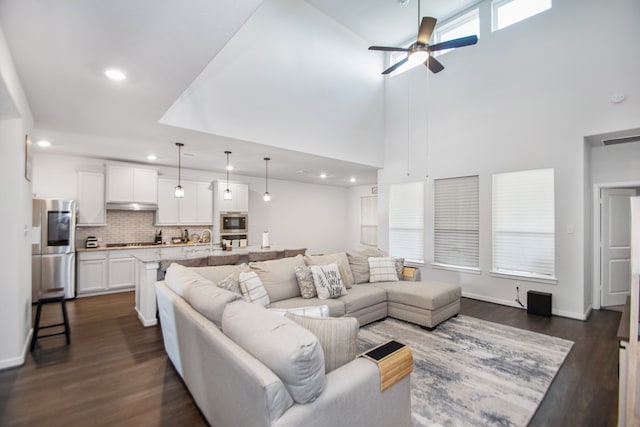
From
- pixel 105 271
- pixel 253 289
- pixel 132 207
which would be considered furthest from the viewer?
pixel 132 207

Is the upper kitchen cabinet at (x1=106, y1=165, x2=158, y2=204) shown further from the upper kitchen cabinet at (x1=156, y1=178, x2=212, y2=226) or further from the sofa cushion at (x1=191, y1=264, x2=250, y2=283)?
the sofa cushion at (x1=191, y1=264, x2=250, y2=283)

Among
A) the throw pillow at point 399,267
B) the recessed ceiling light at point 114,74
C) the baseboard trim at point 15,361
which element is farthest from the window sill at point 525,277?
the baseboard trim at point 15,361

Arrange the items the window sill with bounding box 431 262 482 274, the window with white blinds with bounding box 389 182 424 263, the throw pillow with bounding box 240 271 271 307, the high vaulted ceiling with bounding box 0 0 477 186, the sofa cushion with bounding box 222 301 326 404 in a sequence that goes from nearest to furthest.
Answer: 1. the sofa cushion with bounding box 222 301 326 404
2. the high vaulted ceiling with bounding box 0 0 477 186
3. the throw pillow with bounding box 240 271 271 307
4. the window sill with bounding box 431 262 482 274
5. the window with white blinds with bounding box 389 182 424 263

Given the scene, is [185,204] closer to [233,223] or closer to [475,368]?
[233,223]

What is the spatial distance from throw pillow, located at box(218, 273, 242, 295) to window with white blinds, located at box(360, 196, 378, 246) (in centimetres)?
679

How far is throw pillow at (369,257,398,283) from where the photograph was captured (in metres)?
4.34

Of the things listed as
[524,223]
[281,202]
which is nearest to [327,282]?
[524,223]

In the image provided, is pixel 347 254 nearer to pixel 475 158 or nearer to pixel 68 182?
pixel 475 158

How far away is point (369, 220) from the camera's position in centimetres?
937

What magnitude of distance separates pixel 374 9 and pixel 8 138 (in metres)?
5.40

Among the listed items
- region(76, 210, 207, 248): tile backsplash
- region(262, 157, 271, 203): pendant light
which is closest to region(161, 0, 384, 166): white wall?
region(262, 157, 271, 203): pendant light

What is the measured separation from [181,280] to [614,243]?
20.6 ft

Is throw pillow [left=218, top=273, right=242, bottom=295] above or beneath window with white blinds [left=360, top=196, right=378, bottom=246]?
beneath

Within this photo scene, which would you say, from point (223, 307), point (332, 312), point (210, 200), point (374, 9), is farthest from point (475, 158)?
point (210, 200)
